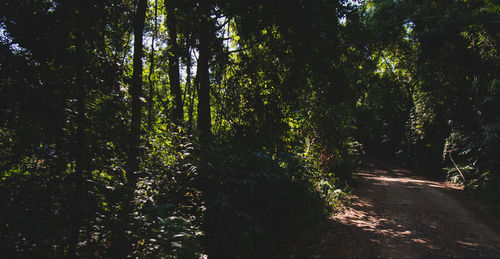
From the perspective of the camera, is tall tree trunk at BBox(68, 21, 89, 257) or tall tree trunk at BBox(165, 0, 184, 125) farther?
tall tree trunk at BBox(165, 0, 184, 125)

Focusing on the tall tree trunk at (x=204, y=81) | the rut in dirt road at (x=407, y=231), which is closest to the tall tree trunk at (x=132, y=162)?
the tall tree trunk at (x=204, y=81)

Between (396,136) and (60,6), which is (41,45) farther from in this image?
(396,136)

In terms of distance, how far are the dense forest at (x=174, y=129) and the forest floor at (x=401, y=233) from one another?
0.64 meters

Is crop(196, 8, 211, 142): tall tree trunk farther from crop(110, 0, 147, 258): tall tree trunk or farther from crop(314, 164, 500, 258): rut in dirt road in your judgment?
crop(314, 164, 500, 258): rut in dirt road

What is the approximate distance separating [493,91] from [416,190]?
18.8 ft

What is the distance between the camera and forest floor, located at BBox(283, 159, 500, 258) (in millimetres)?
5352

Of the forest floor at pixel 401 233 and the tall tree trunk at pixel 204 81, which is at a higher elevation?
the tall tree trunk at pixel 204 81

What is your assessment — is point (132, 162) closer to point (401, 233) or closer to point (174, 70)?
point (401, 233)

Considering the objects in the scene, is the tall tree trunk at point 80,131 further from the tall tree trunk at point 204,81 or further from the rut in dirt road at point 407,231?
the rut in dirt road at point 407,231

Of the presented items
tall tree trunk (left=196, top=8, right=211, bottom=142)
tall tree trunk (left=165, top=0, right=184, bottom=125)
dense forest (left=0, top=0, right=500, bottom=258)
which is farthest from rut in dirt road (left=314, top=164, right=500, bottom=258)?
tall tree trunk (left=165, top=0, right=184, bottom=125)

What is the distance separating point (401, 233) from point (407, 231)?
0.28 metres

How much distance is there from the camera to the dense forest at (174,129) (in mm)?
2492

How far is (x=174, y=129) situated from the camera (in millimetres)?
6133

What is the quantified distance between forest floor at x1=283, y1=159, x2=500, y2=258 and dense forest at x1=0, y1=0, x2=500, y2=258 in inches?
25.3
